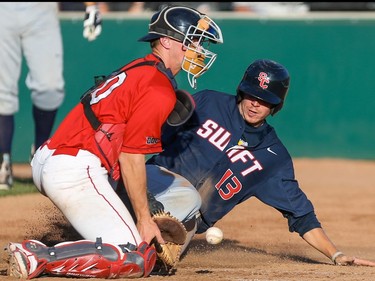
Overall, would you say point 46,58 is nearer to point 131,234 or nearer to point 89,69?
point 89,69

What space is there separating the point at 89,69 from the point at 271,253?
6.45 metres

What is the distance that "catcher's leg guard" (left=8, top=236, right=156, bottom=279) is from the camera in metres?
4.88

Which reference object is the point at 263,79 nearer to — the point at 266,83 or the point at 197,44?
the point at 266,83

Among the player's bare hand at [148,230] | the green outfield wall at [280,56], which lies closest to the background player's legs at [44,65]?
the green outfield wall at [280,56]

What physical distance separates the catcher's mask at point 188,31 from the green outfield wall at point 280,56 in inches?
283

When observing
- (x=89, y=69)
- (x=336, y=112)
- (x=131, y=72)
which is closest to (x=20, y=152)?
(x=89, y=69)

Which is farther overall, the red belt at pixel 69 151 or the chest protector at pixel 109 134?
the red belt at pixel 69 151

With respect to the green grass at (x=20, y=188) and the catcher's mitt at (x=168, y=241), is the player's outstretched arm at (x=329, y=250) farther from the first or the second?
the green grass at (x=20, y=188)

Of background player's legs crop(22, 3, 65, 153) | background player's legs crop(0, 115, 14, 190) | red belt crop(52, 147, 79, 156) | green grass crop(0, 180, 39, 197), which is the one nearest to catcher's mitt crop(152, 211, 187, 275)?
red belt crop(52, 147, 79, 156)

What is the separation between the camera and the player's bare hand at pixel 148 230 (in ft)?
16.9

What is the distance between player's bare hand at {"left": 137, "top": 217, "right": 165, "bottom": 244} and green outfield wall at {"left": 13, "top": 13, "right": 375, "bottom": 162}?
24.9 ft

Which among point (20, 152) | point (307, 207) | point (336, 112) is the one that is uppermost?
point (307, 207)

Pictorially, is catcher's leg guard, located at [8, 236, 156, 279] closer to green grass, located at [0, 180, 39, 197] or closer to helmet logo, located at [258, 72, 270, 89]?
helmet logo, located at [258, 72, 270, 89]

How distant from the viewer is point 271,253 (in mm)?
6824
